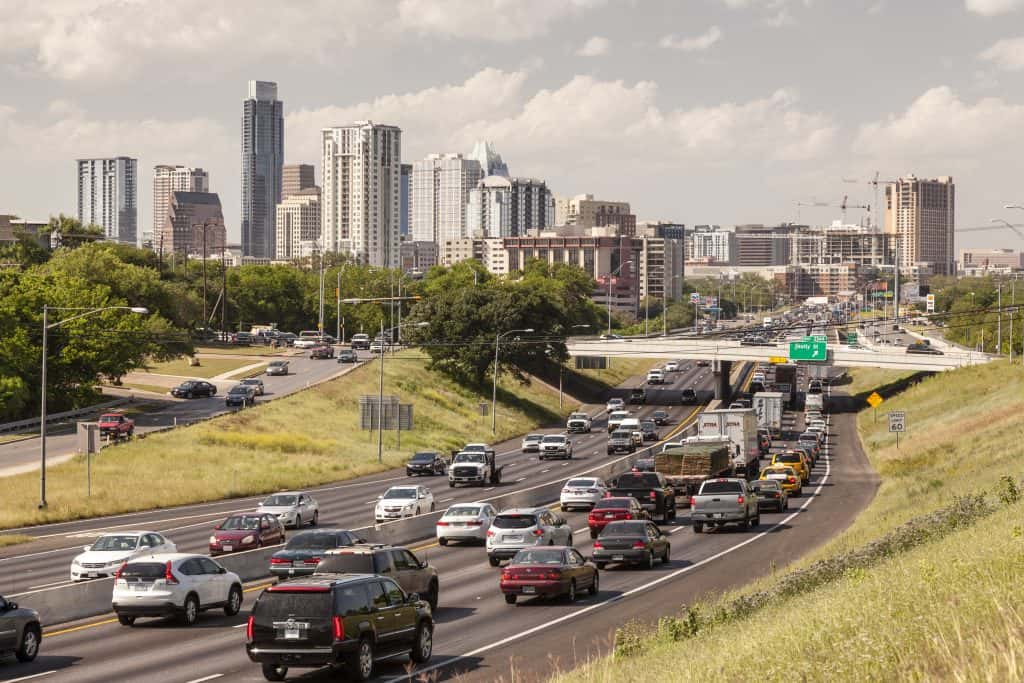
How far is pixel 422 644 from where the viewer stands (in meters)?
23.3

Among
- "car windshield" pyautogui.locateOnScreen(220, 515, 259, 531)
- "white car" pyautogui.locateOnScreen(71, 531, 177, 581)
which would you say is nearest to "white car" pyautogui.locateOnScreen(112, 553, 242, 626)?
"white car" pyautogui.locateOnScreen(71, 531, 177, 581)

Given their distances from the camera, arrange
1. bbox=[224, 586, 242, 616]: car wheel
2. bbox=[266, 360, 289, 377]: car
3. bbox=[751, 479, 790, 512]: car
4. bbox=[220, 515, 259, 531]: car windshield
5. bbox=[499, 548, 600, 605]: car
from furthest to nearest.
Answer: bbox=[266, 360, 289, 377]: car → bbox=[751, 479, 790, 512]: car → bbox=[220, 515, 259, 531]: car windshield → bbox=[499, 548, 600, 605]: car → bbox=[224, 586, 242, 616]: car wheel

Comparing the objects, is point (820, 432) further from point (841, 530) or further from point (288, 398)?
point (841, 530)

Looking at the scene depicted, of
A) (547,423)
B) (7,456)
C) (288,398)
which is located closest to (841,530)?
(7,456)

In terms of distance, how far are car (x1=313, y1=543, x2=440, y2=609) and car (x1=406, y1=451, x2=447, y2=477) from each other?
4759 centimetres

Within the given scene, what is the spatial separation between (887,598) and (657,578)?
20.1 m

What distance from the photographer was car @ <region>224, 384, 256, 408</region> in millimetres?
96938

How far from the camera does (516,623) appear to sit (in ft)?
93.4

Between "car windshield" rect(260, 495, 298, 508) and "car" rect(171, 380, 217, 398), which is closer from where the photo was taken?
"car windshield" rect(260, 495, 298, 508)

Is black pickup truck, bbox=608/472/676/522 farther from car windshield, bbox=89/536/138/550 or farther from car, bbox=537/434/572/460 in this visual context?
car, bbox=537/434/572/460

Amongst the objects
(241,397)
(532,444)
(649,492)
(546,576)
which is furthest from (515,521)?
(241,397)

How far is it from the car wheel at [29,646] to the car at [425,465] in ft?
171

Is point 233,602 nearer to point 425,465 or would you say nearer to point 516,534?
point 516,534

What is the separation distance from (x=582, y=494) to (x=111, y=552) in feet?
78.7
